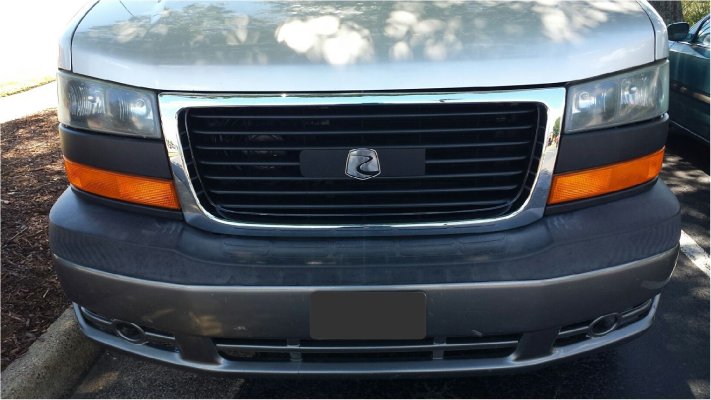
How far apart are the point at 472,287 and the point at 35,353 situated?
81.6 inches

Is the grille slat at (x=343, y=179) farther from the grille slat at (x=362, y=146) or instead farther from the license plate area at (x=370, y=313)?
the license plate area at (x=370, y=313)

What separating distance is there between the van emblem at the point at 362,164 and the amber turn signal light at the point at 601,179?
0.61 m

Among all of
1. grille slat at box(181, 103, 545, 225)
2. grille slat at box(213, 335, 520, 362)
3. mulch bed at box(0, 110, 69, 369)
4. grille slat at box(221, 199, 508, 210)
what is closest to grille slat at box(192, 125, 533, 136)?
grille slat at box(181, 103, 545, 225)

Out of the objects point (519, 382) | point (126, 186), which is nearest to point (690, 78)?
point (519, 382)

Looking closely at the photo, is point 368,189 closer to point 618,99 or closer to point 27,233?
point 618,99

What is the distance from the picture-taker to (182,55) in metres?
2.16

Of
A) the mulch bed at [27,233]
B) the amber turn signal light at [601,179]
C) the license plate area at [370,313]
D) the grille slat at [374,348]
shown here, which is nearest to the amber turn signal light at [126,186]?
the grille slat at [374,348]

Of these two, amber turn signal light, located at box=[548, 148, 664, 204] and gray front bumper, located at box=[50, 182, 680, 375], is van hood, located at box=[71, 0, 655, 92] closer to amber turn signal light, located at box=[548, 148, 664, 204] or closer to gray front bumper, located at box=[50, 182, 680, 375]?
amber turn signal light, located at box=[548, 148, 664, 204]

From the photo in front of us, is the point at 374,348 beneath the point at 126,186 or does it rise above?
beneath

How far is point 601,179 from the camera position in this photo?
2.26 m

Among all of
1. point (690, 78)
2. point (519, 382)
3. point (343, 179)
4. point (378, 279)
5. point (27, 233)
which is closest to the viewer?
point (378, 279)

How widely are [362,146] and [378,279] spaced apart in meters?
0.44

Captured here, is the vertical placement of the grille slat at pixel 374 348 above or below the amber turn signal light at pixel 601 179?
below

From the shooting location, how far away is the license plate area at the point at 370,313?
2.06 meters
